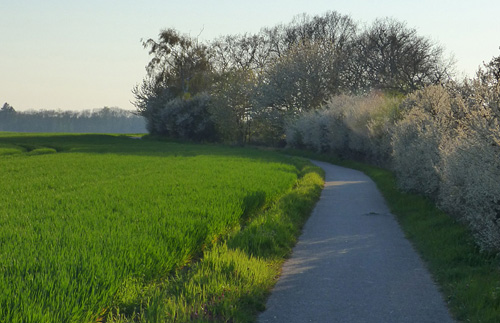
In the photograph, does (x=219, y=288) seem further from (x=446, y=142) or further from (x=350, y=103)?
(x=350, y=103)

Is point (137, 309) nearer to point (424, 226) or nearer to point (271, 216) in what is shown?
point (271, 216)

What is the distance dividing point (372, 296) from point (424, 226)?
5.60 metres

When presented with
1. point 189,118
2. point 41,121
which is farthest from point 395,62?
point 41,121

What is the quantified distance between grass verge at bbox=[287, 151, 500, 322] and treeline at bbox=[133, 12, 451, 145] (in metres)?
30.4

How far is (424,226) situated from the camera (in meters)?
12.2

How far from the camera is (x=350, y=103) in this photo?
133ft

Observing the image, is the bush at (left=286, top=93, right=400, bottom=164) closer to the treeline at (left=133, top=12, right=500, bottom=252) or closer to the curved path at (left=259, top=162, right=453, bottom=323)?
the treeline at (left=133, top=12, right=500, bottom=252)

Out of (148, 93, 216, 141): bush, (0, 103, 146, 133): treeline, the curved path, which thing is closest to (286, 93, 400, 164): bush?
the curved path

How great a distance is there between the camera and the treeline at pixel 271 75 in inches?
2018

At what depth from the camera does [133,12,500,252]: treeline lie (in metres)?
10.4

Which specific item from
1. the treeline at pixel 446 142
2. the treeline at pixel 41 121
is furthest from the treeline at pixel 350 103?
the treeline at pixel 41 121

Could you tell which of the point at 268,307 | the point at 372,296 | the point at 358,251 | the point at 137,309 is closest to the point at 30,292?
the point at 137,309

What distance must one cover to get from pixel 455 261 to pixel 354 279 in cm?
219

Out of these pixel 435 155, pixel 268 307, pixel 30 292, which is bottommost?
pixel 268 307
